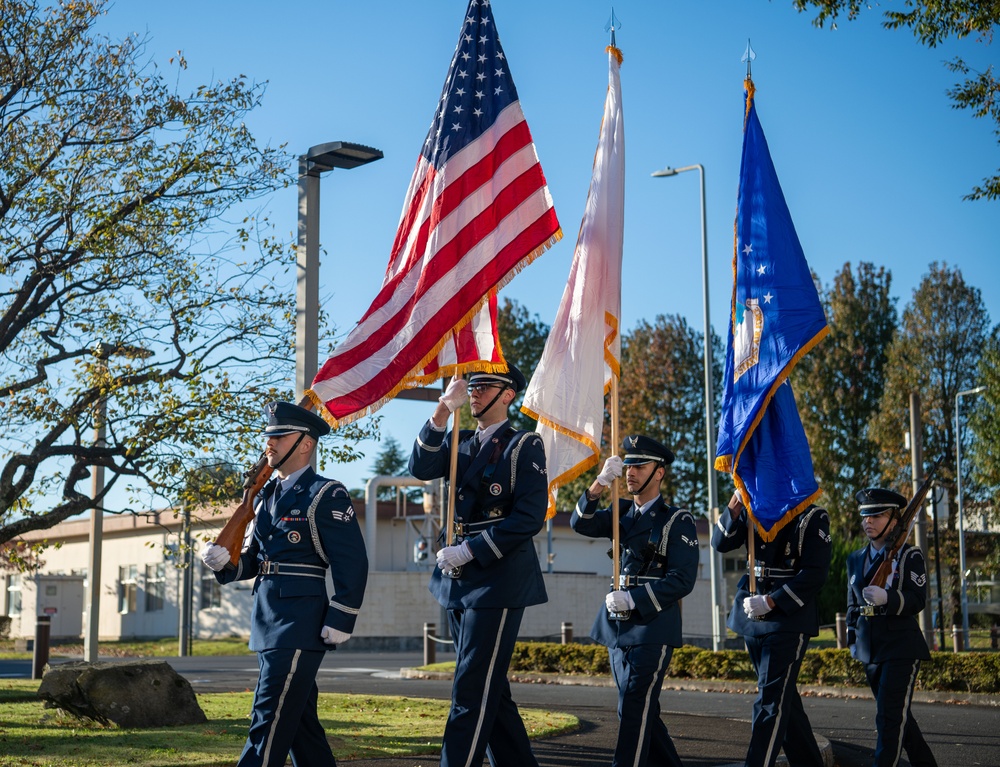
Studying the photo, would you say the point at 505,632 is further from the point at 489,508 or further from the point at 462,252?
the point at 462,252

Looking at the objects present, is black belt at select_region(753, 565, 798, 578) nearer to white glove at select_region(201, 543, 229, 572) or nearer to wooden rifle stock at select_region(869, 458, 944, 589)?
wooden rifle stock at select_region(869, 458, 944, 589)

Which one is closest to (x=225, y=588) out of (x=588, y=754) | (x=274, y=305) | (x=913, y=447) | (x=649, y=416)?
(x=649, y=416)

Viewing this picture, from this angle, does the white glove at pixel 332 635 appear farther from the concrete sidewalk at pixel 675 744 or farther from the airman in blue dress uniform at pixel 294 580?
the concrete sidewalk at pixel 675 744

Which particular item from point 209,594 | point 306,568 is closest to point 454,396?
point 306,568

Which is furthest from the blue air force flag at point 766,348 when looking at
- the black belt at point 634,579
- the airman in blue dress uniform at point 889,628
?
the black belt at point 634,579

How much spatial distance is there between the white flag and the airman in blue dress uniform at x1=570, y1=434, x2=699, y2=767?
356 mm

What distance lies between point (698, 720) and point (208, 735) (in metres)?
5.61

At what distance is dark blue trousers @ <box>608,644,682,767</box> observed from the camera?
737cm

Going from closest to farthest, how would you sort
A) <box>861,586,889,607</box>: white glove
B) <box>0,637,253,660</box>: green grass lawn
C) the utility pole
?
1. <box>861,586,889,607</box>: white glove
2. the utility pole
3. <box>0,637,253,660</box>: green grass lawn

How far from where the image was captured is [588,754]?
1047 cm

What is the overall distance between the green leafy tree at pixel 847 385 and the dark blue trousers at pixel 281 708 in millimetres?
48114

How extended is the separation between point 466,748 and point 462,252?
338cm

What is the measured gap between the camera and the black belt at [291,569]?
6602 mm

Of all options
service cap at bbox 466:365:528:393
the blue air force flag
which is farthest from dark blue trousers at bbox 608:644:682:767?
service cap at bbox 466:365:528:393
